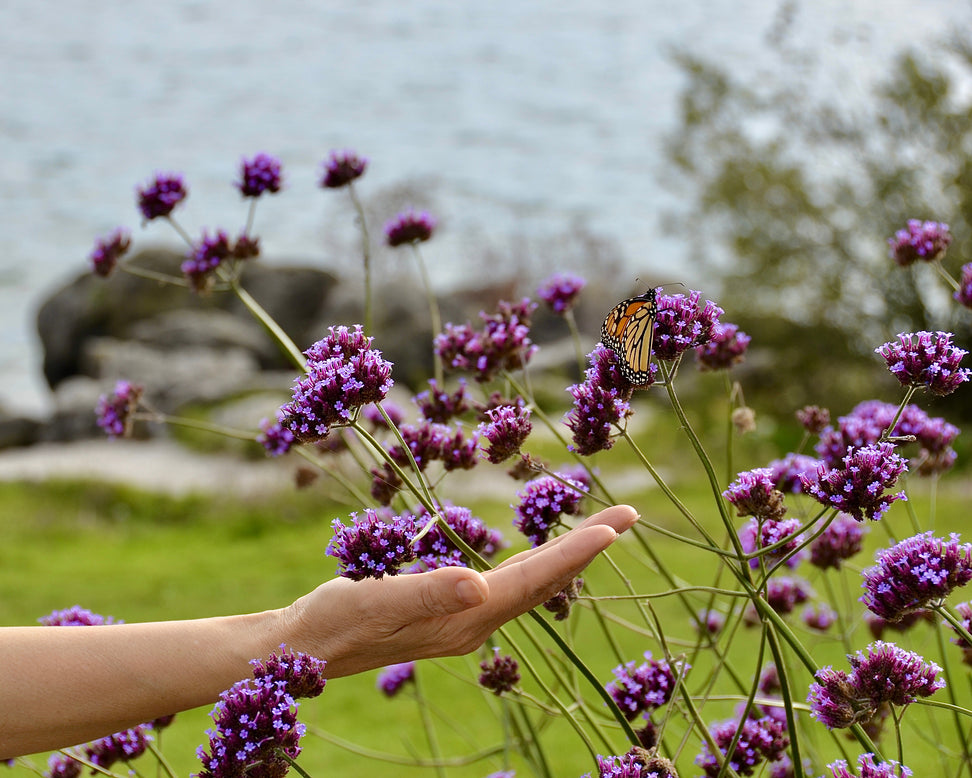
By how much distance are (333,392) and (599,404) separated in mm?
415

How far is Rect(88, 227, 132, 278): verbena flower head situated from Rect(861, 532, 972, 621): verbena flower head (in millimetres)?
2213

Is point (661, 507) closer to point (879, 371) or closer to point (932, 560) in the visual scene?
point (879, 371)

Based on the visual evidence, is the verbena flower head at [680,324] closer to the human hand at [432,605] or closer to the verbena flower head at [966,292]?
the human hand at [432,605]

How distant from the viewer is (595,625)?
20.7ft

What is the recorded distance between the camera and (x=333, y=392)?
4.44 ft

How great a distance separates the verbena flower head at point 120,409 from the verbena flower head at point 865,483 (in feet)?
5.87

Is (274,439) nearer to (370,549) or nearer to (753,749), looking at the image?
(370,549)

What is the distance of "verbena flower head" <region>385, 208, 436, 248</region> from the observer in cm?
274

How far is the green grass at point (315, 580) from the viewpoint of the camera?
4707 mm

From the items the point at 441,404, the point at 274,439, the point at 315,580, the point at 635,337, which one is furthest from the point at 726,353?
the point at 315,580

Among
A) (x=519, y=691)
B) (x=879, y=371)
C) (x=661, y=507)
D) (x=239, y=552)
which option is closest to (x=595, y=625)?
(x=661, y=507)

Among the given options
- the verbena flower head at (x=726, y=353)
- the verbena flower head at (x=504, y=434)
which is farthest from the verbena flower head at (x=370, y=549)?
the verbena flower head at (x=726, y=353)

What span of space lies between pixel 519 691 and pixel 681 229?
11774 millimetres

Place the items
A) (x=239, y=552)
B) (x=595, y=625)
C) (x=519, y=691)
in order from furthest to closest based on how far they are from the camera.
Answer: (x=239, y=552), (x=595, y=625), (x=519, y=691)
